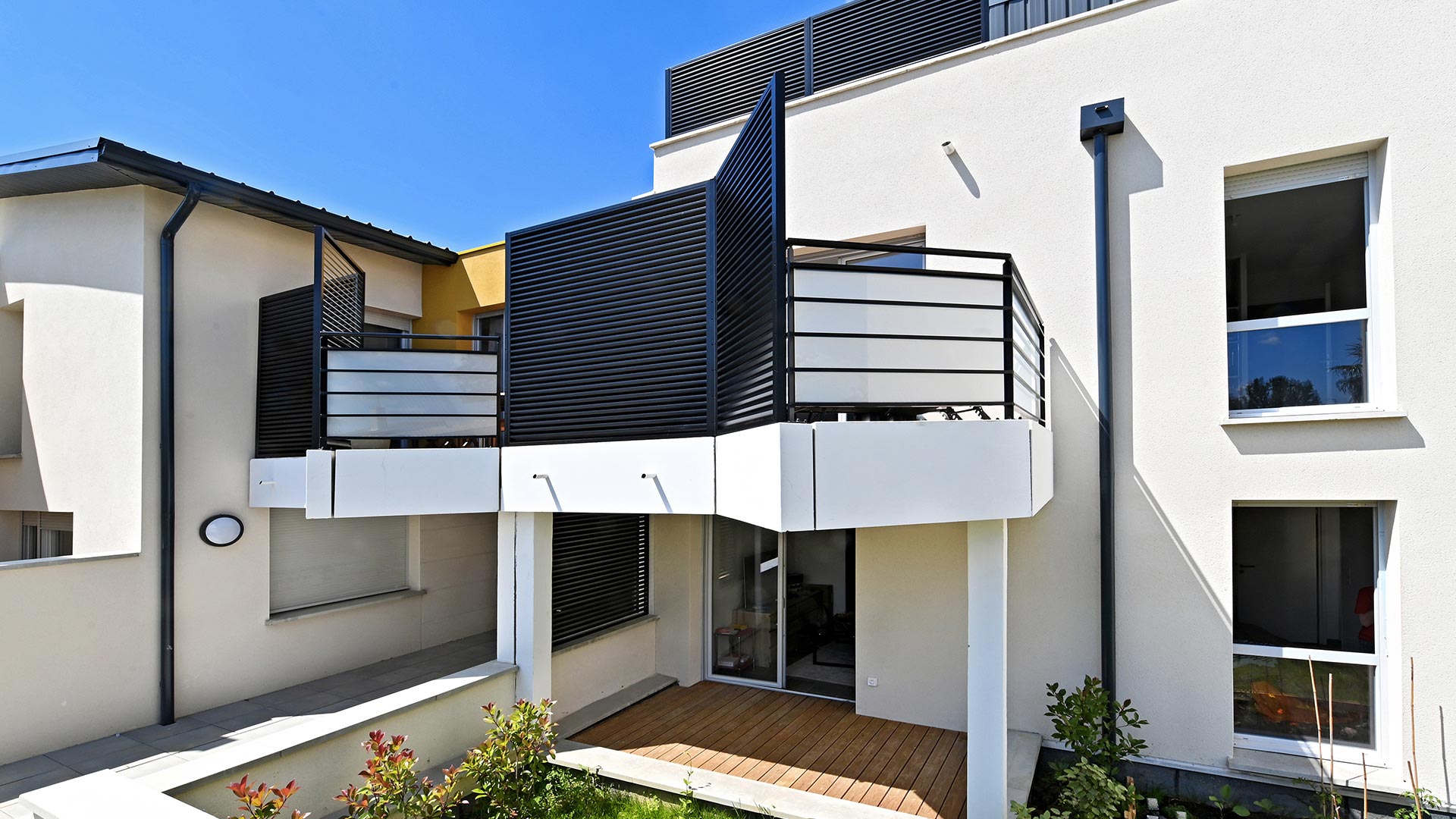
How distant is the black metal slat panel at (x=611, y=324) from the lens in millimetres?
5043

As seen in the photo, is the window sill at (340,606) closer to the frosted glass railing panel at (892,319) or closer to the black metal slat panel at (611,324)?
the black metal slat panel at (611,324)

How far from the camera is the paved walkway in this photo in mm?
5219

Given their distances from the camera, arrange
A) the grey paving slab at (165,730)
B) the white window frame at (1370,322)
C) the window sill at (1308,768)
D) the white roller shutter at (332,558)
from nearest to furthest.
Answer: the window sill at (1308,768)
the white window frame at (1370,322)
the grey paving slab at (165,730)
the white roller shutter at (332,558)

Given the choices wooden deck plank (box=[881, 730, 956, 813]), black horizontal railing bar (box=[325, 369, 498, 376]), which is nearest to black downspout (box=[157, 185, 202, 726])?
black horizontal railing bar (box=[325, 369, 498, 376])

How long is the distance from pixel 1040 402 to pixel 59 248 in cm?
957

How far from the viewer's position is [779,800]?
4629 mm

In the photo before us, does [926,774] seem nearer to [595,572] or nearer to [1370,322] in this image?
[595,572]

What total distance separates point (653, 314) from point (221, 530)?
530 centimetres

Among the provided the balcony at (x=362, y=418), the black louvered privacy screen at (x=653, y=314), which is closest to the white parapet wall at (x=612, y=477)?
the black louvered privacy screen at (x=653, y=314)

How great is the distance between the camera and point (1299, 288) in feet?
16.1

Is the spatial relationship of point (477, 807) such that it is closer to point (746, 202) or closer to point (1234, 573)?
point (746, 202)

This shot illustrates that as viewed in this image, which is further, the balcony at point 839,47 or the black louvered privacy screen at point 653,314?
the balcony at point 839,47

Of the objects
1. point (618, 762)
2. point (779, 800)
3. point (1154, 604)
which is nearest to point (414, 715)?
point (618, 762)

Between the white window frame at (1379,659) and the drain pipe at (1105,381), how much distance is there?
3.31 feet
